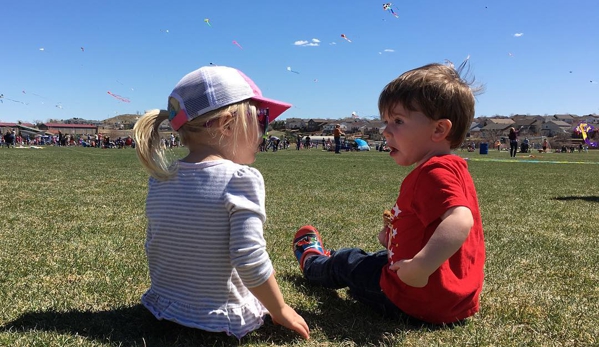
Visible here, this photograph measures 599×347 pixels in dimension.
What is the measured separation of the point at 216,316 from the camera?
200 cm

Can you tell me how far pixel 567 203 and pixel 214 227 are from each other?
6905mm

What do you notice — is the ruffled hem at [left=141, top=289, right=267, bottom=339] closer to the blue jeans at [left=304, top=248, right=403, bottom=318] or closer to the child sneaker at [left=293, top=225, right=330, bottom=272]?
the blue jeans at [left=304, top=248, right=403, bottom=318]

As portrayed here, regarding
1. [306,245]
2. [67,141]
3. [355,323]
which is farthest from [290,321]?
[67,141]

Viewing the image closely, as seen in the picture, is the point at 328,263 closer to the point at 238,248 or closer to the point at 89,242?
the point at 238,248

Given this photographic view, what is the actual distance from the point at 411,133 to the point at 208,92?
2.88 feet

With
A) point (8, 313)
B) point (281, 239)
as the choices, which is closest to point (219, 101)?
point (8, 313)

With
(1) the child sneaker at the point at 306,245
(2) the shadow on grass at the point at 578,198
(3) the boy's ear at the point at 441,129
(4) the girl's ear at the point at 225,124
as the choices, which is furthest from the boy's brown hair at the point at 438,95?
(2) the shadow on grass at the point at 578,198

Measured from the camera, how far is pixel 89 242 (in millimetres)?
3918

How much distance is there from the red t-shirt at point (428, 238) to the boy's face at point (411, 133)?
0.34 feet

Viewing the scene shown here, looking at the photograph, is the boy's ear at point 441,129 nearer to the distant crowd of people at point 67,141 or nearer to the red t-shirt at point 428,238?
the red t-shirt at point 428,238

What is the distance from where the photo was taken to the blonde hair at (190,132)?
198 cm

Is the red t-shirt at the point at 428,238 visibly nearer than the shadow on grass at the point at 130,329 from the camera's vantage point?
Yes

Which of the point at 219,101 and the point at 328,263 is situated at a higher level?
the point at 219,101

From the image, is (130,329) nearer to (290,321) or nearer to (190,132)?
(290,321)
